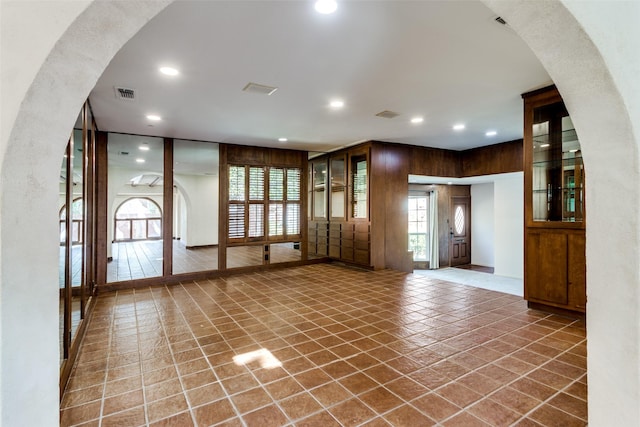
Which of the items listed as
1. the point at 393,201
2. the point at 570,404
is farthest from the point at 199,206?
the point at 570,404

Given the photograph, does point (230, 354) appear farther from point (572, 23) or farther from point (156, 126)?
point (156, 126)

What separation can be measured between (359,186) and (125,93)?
4.43 metres

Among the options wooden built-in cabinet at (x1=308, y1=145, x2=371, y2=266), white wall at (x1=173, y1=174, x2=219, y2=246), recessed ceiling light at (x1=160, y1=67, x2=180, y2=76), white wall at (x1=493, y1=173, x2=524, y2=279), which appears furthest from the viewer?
white wall at (x1=173, y1=174, x2=219, y2=246)

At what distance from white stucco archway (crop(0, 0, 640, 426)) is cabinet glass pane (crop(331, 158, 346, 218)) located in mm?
5676

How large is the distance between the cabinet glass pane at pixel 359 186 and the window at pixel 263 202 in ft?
4.07

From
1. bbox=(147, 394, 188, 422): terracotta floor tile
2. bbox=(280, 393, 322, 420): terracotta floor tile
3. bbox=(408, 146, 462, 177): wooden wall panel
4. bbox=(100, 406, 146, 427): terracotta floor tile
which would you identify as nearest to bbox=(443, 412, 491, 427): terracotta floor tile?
bbox=(280, 393, 322, 420): terracotta floor tile

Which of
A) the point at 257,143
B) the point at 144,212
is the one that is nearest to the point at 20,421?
the point at 257,143

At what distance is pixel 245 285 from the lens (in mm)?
5254

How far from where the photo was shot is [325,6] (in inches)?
80.7

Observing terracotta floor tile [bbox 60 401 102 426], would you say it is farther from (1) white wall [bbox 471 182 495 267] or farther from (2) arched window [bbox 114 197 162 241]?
(2) arched window [bbox 114 197 162 241]

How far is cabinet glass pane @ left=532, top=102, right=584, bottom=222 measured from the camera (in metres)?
3.54

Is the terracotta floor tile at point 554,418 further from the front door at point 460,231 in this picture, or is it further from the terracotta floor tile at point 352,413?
the front door at point 460,231

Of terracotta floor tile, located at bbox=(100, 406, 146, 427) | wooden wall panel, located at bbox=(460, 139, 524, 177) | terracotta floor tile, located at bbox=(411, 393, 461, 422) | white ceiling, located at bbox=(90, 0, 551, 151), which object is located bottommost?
terracotta floor tile, located at bbox=(100, 406, 146, 427)

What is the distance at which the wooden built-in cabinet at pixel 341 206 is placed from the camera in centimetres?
645
